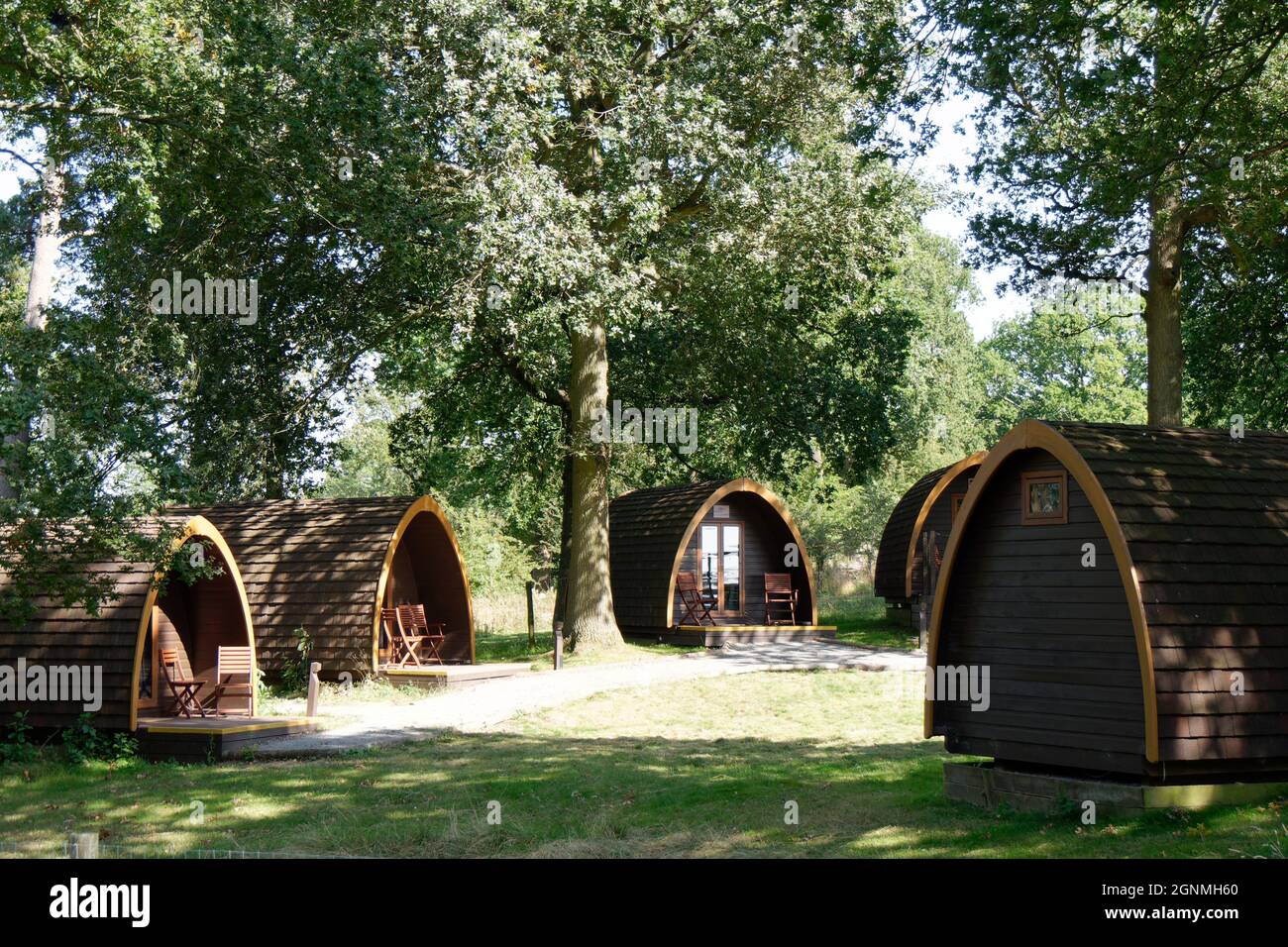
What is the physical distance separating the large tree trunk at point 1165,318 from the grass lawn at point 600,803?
33.7 ft

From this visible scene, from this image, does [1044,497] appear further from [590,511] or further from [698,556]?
[698,556]

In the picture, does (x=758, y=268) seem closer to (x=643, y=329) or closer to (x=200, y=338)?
(x=643, y=329)

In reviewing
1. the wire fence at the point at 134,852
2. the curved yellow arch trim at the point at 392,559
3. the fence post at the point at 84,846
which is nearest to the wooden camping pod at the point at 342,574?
the curved yellow arch trim at the point at 392,559

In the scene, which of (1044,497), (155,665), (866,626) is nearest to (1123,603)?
(1044,497)

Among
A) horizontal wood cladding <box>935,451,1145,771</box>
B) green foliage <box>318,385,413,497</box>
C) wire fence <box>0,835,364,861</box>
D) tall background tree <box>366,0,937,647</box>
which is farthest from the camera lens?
green foliage <box>318,385,413,497</box>

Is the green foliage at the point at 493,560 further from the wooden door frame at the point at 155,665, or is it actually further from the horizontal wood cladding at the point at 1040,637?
the horizontal wood cladding at the point at 1040,637

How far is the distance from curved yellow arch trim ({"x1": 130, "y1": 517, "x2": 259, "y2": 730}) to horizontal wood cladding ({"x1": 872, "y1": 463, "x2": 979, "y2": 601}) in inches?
696

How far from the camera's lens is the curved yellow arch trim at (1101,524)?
9742 mm

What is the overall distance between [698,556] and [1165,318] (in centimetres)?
1135

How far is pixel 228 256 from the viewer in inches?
853

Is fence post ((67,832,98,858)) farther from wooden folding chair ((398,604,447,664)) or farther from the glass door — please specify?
the glass door

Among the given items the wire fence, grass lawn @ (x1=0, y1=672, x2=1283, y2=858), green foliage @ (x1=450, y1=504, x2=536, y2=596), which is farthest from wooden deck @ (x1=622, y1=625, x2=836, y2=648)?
the wire fence

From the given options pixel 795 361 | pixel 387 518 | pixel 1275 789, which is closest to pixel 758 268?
pixel 795 361

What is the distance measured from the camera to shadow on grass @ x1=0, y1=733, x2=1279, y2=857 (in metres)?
9.61
